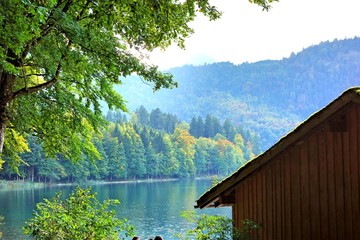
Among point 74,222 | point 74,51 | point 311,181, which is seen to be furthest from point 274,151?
point 74,222

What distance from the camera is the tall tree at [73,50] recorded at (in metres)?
6.31

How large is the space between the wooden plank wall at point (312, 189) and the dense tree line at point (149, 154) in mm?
56352

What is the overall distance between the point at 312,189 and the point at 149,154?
9767 cm

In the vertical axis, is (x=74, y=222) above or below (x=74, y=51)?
below

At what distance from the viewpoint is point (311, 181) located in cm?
665

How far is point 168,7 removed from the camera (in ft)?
22.3

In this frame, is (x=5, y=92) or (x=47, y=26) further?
(x=5, y=92)

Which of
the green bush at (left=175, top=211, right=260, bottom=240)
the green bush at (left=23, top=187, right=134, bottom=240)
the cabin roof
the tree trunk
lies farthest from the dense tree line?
the green bush at (left=175, top=211, right=260, bottom=240)

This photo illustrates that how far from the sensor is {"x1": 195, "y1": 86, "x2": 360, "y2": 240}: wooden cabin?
6105mm

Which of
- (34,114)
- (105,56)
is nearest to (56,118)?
(34,114)

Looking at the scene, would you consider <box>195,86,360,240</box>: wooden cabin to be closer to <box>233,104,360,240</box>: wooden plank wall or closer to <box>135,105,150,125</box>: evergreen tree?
<box>233,104,360,240</box>: wooden plank wall

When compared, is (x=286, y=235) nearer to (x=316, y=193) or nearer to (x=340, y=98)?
(x=316, y=193)

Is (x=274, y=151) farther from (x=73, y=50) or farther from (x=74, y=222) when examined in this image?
(x=74, y=222)

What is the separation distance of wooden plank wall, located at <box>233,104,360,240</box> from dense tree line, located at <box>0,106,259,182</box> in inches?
2219
